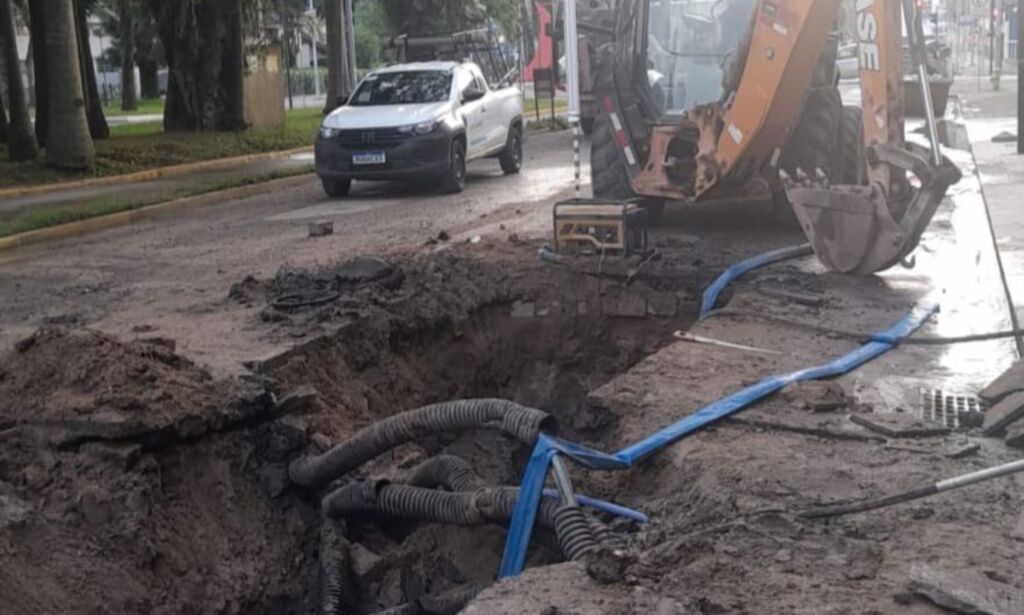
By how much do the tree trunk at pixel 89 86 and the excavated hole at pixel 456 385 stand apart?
20.3 meters

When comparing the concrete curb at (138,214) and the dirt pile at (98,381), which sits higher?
the dirt pile at (98,381)

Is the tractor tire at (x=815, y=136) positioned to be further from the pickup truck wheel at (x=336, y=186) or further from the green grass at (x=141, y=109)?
the green grass at (x=141, y=109)

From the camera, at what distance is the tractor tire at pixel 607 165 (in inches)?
522

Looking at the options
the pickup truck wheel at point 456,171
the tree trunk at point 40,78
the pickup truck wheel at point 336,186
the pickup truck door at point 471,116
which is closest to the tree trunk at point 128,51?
the tree trunk at point 40,78

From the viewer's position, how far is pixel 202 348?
8648mm

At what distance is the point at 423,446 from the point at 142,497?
1930 millimetres

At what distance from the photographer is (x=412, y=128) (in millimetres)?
18297

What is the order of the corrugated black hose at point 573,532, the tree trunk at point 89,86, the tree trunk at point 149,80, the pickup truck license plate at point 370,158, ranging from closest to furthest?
the corrugated black hose at point 573,532, the pickup truck license plate at point 370,158, the tree trunk at point 89,86, the tree trunk at point 149,80

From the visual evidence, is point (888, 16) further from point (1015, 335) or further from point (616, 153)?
point (616, 153)

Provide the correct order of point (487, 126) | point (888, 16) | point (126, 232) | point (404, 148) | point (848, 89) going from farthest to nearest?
point (848, 89)
point (487, 126)
point (404, 148)
point (126, 232)
point (888, 16)

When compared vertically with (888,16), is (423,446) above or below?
below

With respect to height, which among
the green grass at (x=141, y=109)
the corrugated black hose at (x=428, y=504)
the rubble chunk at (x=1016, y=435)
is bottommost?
the corrugated black hose at (x=428, y=504)

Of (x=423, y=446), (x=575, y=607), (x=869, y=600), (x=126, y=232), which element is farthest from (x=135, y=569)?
(x=126, y=232)

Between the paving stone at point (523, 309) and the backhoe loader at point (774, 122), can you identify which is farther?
the paving stone at point (523, 309)
